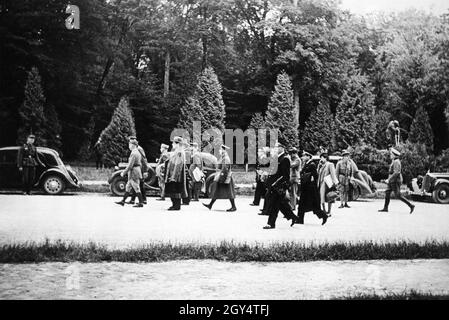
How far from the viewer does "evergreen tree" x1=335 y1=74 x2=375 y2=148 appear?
1069 centimetres

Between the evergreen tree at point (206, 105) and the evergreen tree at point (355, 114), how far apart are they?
2.74 m

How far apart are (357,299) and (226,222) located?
5109 millimetres

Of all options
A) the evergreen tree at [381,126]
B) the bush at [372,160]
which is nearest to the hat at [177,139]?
the bush at [372,160]

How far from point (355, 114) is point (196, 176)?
5134 mm

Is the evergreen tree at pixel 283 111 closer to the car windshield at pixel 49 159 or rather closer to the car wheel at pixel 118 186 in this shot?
the car windshield at pixel 49 159

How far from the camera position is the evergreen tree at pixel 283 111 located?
10562mm

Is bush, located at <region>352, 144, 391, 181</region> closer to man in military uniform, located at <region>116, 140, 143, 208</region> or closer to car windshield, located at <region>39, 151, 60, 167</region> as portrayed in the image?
man in military uniform, located at <region>116, 140, 143, 208</region>

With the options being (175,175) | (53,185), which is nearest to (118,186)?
(53,185)

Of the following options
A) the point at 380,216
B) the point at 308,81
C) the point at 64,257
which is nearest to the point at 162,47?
the point at 308,81

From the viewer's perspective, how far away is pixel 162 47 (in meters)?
10.7

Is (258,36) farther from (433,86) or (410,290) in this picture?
(410,290)

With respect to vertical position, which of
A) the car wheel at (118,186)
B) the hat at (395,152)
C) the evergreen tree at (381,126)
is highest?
the evergreen tree at (381,126)

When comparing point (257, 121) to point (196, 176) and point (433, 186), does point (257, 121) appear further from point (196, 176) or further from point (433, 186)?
point (196, 176)

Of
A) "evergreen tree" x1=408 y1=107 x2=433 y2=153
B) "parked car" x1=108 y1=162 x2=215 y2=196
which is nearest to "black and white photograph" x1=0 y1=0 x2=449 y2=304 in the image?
"evergreen tree" x1=408 y1=107 x2=433 y2=153
